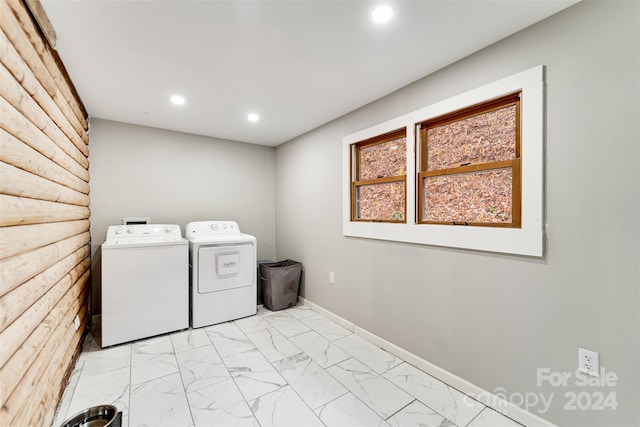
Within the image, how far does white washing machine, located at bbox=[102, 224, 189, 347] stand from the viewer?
8.34 ft

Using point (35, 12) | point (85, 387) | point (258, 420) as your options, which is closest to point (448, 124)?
point (258, 420)

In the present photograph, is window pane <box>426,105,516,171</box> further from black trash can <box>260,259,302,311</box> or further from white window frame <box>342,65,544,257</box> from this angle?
black trash can <box>260,259,302,311</box>

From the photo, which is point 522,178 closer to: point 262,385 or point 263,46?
point 263,46

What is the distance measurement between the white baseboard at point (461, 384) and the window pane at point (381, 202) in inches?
44.2

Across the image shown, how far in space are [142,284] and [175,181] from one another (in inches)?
54.3

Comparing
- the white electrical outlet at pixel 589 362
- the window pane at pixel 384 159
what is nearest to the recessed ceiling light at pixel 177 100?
the window pane at pixel 384 159

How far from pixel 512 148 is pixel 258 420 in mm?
2283

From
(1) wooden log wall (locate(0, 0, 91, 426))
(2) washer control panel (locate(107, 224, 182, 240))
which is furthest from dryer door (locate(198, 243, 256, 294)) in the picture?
(1) wooden log wall (locate(0, 0, 91, 426))

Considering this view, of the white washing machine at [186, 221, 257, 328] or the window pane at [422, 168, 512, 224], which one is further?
the white washing machine at [186, 221, 257, 328]

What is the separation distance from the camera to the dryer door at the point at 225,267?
3.04 m

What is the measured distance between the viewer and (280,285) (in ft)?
11.5

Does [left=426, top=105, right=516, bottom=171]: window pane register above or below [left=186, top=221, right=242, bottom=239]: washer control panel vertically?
above

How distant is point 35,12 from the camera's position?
1.38 metres

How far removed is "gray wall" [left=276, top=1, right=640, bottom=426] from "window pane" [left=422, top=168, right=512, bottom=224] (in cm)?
24
